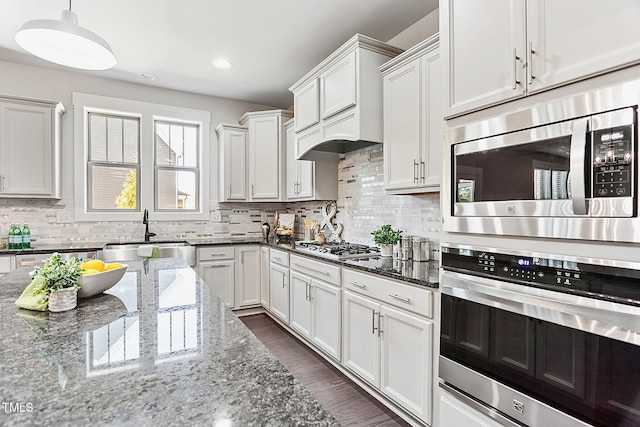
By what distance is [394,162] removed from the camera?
2.44 metres

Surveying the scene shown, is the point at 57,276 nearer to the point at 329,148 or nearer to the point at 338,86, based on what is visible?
the point at 338,86

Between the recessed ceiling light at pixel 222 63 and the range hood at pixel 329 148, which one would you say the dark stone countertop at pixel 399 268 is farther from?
the recessed ceiling light at pixel 222 63

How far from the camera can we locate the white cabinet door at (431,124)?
6.95 ft

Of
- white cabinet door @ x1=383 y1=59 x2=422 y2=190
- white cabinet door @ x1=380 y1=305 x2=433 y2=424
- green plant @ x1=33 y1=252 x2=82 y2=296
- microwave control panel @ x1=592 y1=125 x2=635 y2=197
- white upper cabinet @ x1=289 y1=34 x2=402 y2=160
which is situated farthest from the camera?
white upper cabinet @ x1=289 y1=34 x2=402 y2=160

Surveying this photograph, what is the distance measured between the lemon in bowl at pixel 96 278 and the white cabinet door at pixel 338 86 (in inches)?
77.4

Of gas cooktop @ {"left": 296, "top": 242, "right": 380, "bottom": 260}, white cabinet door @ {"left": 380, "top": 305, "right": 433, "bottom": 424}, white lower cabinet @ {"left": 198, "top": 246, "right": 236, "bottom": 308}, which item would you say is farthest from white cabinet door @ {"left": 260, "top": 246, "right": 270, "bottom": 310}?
white cabinet door @ {"left": 380, "top": 305, "right": 433, "bottom": 424}

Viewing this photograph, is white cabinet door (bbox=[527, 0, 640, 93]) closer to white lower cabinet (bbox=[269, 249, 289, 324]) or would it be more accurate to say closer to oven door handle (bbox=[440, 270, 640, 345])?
oven door handle (bbox=[440, 270, 640, 345])

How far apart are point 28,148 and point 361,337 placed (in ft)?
12.1

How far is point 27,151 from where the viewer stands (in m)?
3.39

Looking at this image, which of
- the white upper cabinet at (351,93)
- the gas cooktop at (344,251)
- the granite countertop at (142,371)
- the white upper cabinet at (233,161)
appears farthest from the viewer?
the white upper cabinet at (233,161)

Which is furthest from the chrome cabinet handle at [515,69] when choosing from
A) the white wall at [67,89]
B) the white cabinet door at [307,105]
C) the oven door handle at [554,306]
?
the white wall at [67,89]

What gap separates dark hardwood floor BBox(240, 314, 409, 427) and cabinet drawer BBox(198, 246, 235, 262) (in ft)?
3.25

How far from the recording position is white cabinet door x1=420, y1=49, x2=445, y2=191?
212 centimetres

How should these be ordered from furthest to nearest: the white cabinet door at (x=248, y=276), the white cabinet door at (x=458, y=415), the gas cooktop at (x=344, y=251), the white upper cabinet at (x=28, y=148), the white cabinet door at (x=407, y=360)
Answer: the white cabinet door at (x=248, y=276) → the white upper cabinet at (x=28, y=148) → the gas cooktop at (x=344, y=251) → the white cabinet door at (x=407, y=360) → the white cabinet door at (x=458, y=415)
